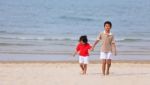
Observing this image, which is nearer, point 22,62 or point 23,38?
point 22,62

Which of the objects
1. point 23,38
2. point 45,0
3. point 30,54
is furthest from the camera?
point 45,0

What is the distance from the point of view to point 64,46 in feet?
78.4
